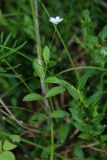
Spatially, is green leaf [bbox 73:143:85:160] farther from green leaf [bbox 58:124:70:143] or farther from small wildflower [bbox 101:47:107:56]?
small wildflower [bbox 101:47:107:56]

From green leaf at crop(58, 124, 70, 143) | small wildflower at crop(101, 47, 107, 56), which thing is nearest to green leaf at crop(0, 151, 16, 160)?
green leaf at crop(58, 124, 70, 143)

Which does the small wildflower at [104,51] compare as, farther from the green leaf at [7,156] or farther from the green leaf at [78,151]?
the green leaf at [7,156]

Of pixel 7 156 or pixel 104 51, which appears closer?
pixel 7 156

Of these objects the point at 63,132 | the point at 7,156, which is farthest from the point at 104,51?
the point at 7,156

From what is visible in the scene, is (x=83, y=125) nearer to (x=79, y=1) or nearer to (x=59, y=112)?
(x=59, y=112)

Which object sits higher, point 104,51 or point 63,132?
point 104,51

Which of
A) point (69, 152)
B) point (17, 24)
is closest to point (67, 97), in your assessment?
point (69, 152)

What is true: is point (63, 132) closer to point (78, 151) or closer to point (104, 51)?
point (78, 151)

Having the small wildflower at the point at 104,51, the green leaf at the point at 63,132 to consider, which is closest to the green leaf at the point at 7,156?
the green leaf at the point at 63,132
